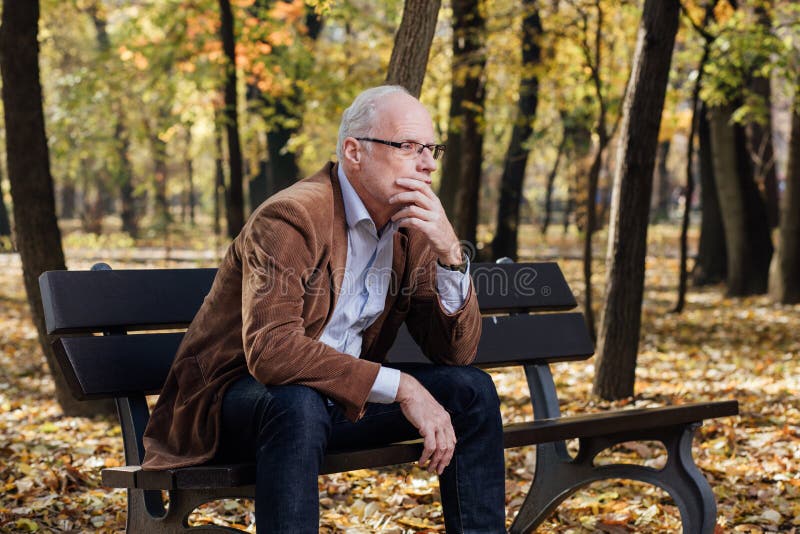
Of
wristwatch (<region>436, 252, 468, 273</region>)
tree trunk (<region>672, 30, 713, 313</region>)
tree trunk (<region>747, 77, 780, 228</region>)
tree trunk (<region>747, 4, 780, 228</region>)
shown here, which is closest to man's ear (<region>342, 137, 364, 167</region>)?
wristwatch (<region>436, 252, 468, 273</region>)

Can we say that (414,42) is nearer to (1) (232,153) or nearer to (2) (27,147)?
(2) (27,147)

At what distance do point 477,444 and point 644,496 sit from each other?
Result: 204cm

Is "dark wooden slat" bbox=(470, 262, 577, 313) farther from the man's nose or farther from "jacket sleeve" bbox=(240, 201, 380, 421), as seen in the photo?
"jacket sleeve" bbox=(240, 201, 380, 421)

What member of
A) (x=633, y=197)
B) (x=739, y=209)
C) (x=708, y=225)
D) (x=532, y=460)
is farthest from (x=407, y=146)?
(x=708, y=225)

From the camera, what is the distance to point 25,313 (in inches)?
519

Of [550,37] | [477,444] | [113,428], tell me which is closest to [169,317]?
[477,444]

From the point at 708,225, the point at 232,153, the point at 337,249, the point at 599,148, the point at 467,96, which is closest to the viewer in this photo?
the point at 337,249

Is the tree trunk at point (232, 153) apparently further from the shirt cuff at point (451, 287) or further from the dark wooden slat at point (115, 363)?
the shirt cuff at point (451, 287)

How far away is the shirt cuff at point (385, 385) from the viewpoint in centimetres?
288

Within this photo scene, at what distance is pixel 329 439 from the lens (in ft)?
9.83

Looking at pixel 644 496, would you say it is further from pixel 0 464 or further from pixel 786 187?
pixel 786 187

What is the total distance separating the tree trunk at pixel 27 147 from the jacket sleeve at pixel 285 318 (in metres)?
3.95

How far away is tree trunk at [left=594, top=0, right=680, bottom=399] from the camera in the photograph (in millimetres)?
6609

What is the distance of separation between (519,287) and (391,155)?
4.33 feet
